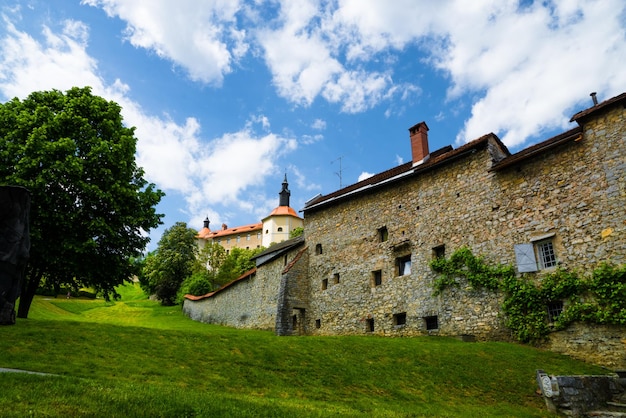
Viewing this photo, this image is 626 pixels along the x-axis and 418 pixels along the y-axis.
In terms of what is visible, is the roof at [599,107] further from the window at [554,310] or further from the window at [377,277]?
the window at [377,277]

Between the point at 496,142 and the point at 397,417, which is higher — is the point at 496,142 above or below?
above

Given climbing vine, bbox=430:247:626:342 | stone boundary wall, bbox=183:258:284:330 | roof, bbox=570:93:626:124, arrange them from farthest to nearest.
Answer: stone boundary wall, bbox=183:258:284:330 → roof, bbox=570:93:626:124 → climbing vine, bbox=430:247:626:342

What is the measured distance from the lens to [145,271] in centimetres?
5650

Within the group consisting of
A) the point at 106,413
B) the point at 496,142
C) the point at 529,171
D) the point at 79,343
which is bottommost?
the point at 106,413

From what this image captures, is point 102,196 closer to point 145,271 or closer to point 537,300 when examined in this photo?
point 537,300

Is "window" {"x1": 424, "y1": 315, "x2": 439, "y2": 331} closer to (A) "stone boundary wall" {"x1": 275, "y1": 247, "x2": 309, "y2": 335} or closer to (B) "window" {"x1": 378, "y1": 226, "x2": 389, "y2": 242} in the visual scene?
(B) "window" {"x1": 378, "y1": 226, "x2": 389, "y2": 242}

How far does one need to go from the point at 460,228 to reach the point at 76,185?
1783 centimetres

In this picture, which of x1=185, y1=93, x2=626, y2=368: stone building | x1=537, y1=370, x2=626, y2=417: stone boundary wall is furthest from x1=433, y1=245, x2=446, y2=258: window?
x1=537, y1=370, x2=626, y2=417: stone boundary wall

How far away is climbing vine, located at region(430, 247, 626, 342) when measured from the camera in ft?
48.5

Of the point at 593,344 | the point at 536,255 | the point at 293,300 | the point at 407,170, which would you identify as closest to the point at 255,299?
the point at 293,300

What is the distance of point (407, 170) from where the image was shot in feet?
78.7

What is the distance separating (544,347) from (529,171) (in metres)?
7.57

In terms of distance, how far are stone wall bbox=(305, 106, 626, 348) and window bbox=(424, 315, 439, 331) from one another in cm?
5

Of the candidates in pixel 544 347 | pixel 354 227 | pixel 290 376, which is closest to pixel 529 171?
pixel 544 347
